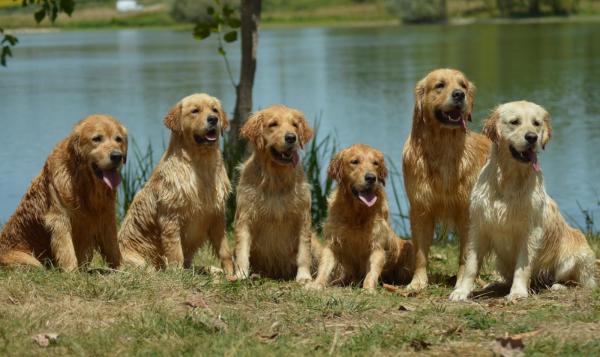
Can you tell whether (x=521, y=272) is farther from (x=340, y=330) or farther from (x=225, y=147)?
(x=225, y=147)

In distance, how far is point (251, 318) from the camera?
6113 millimetres

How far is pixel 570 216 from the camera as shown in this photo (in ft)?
39.1

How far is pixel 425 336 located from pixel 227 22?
533 centimetres

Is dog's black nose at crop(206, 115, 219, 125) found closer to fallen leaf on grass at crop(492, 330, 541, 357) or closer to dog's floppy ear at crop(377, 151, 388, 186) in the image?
dog's floppy ear at crop(377, 151, 388, 186)

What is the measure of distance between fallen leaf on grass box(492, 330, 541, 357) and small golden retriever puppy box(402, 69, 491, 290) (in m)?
2.10

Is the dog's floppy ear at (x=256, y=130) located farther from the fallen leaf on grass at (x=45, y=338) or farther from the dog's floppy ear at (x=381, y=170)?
the fallen leaf on grass at (x=45, y=338)

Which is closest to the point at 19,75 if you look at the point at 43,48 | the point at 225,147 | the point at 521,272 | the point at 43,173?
the point at 43,48

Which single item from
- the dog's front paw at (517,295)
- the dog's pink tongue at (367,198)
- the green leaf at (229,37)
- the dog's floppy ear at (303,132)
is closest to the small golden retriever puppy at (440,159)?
the dog's pink tongue at (367,198)

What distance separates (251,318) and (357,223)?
6.24ft

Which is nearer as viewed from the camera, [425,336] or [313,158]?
[425,336]

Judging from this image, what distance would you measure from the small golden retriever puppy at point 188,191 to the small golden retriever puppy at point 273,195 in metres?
0.22

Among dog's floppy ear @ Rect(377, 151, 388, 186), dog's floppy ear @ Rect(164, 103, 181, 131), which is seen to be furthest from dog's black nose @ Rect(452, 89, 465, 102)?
dog's floppy ear @ Rect(164, 103, 181, 131)

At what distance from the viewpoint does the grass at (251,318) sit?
217 inches

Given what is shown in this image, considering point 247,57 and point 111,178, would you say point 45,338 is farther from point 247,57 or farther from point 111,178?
point 247,57
